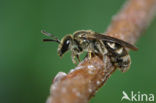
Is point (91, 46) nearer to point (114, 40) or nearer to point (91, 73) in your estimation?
point (114, 40)

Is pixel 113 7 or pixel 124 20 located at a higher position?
pixel 113 7

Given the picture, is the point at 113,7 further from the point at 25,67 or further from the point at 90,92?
the point at 90,92

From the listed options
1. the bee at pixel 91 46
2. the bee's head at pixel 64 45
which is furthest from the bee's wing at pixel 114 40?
the bee's head at pixel 64 45

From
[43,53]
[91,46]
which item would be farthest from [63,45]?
[43,53]

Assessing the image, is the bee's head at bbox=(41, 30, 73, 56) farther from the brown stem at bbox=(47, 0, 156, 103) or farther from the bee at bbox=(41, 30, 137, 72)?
the brown stem at bbox=(47, 0, 156, 103)

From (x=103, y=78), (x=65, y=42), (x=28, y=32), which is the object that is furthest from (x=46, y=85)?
(x=103, y=78)

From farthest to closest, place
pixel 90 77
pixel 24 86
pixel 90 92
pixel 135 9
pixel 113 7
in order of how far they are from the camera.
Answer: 1. pixel 113 7
2. pixel 24 86
3. pixel 135 9
4. pixel 90 77
5. pixel 90 92

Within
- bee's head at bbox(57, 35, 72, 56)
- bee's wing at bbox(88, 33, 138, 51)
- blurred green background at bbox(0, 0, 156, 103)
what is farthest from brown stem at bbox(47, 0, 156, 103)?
blurred green background at bbox(0, 0, 156, 103)
